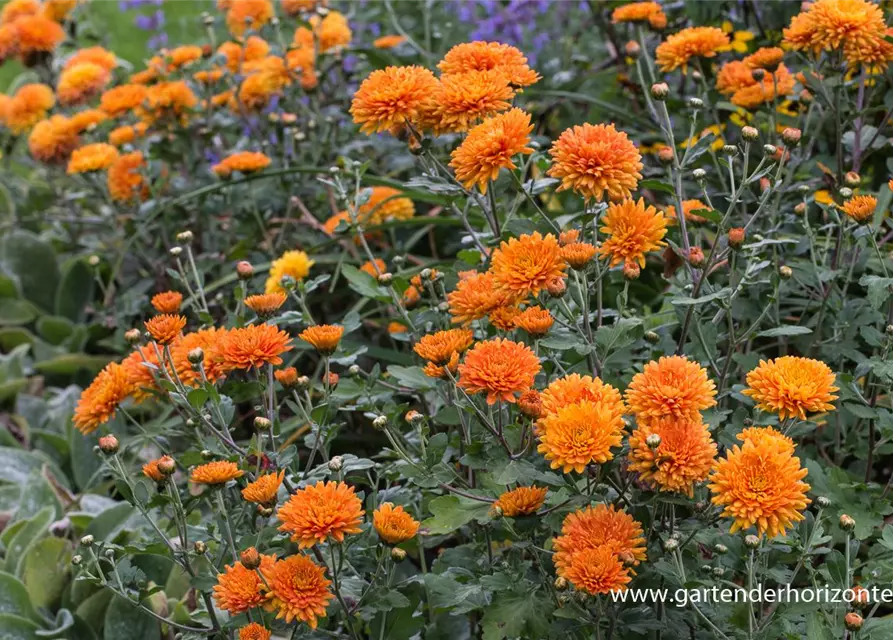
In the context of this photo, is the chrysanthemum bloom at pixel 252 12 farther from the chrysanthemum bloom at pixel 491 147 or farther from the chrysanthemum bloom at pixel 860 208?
the chrysanthemum bloom at pixel 860 208

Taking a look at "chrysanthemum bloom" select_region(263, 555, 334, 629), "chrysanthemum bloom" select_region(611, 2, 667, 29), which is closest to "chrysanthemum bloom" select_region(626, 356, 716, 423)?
"chrysanthemum bloom" select_region(263, 555, 334, 629)

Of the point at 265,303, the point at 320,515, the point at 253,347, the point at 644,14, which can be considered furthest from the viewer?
the point at 644,14

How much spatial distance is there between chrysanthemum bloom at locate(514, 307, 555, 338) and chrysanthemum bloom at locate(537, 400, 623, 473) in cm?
19

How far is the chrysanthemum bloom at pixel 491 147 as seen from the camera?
4.67ft

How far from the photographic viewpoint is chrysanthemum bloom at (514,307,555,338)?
1.40 m

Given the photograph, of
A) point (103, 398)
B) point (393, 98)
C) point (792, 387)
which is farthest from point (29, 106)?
point (792, 387)

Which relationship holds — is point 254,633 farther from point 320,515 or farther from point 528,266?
point 528,266

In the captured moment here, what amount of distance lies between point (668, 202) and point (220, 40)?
241 centimetres

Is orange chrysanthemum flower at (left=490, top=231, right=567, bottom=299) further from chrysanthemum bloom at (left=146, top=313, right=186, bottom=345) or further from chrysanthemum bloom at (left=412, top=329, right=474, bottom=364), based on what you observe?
chrysanthemum bloom at (left=146, top=313, right=186, bottom=345)

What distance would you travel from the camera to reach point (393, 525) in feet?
4.48

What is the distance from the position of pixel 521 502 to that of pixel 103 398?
74 centimetres

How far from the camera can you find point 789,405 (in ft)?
4.25

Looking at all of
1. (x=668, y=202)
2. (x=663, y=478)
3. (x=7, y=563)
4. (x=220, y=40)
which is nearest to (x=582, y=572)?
(x=663, y=478)

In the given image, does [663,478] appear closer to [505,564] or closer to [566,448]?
[566,448]
